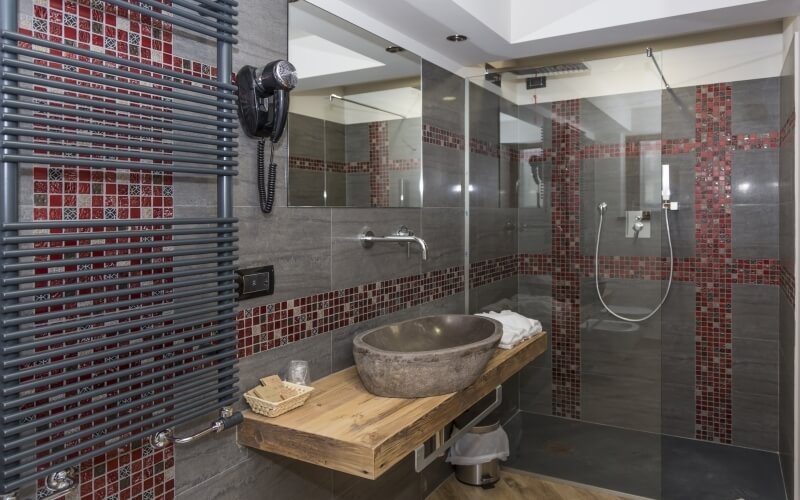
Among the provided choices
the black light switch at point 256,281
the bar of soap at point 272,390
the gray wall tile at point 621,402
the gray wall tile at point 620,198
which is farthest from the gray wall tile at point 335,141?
the gray wall tile at point 621,402

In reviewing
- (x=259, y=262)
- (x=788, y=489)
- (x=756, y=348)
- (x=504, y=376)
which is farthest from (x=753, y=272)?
(x=259, y=262)

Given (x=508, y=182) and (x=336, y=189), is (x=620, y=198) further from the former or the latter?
(x=336, y=189)

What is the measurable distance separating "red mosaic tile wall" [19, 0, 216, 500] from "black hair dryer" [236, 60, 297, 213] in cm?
16

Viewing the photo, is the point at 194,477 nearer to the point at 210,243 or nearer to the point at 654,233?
the point at 210,243

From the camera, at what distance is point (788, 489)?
9.35 feet

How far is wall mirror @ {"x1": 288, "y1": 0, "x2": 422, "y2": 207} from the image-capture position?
78.0 inches

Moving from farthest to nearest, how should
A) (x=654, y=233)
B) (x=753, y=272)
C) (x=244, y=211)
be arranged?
(x=753, y=272) → (x=654, y=233) → (x=244, y=211)

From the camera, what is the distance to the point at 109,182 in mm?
1351

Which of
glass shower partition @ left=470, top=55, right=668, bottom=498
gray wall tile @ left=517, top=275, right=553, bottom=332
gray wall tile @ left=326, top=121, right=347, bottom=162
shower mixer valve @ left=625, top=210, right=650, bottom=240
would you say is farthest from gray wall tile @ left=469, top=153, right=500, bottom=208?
gray wall tile @ left=326, top=121, right=347, bottom=162

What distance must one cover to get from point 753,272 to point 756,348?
0.45m

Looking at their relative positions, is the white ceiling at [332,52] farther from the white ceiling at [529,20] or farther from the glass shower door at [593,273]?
the glass shower door at [593,273]

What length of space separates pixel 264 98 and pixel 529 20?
5.52 feet

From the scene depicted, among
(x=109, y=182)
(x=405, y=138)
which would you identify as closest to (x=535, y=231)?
(x=405, y=138)

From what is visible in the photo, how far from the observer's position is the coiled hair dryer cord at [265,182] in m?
1.77
